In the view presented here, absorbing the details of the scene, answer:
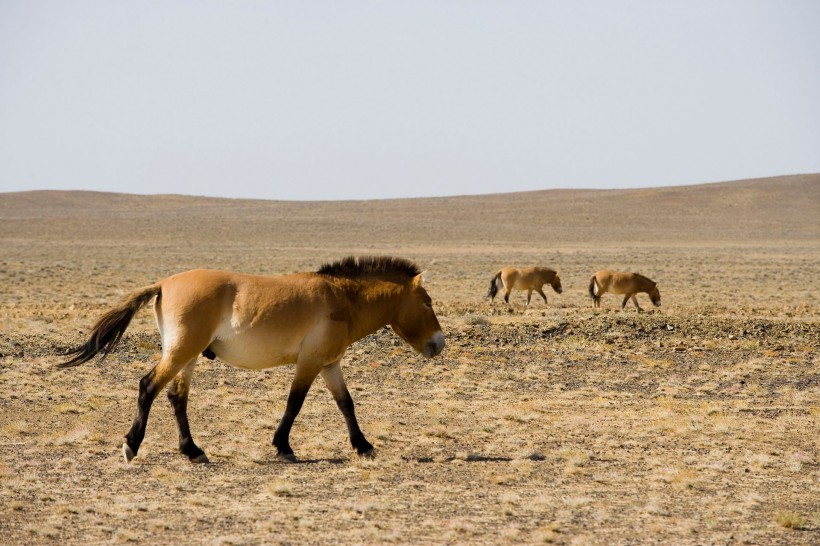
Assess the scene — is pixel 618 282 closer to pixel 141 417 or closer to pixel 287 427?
pixel 287 427

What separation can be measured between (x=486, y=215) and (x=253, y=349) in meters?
95.1

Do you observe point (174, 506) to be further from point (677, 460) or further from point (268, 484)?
point (677, 460)

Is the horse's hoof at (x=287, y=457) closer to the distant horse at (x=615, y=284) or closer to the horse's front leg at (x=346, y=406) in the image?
the horse's front leg at (x=346, y=406)

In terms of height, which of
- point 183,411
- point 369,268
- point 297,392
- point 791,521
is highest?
point 369,268

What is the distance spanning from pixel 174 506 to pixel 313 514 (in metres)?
1.14

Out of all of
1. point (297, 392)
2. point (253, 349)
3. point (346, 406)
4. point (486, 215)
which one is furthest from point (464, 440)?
point (486, 215)

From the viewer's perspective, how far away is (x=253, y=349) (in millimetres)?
10445

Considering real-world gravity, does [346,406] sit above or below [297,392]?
below

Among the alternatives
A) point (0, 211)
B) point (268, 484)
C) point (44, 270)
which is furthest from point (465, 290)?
point (0, 211)

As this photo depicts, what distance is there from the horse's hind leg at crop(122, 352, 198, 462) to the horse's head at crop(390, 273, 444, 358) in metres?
2.38

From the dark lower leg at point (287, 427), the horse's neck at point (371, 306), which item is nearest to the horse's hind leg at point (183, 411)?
the dark lower leg at point (287, 427)

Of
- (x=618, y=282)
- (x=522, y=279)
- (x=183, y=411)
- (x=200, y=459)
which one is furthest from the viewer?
(x=522, y=279)

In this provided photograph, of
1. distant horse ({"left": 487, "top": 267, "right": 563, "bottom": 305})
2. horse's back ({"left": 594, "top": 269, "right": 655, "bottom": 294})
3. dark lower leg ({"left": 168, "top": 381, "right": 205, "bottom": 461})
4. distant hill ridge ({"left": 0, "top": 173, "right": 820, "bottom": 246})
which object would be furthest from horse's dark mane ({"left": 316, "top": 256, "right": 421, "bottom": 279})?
distant hill ridge ({"left": 0, "top": 173, "right": 820, "bottom": 246})

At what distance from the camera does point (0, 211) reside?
377ft
